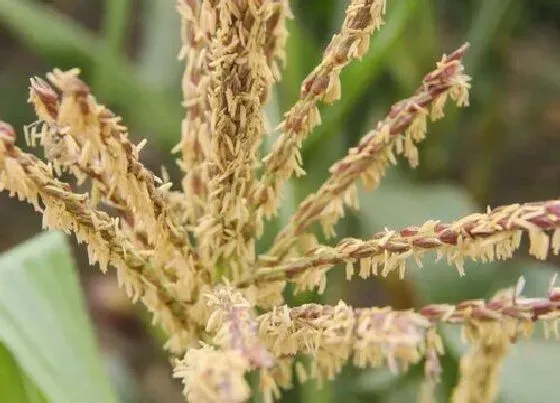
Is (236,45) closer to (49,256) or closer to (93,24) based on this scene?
(49,256)

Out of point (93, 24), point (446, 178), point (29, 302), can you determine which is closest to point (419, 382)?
point (446, 178)

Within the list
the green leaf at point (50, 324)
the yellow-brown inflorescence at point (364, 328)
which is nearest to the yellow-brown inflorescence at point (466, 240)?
the yellow-brown inflorescence at point (364, 328)

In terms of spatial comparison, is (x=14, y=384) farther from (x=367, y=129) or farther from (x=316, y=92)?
(x=367, y=129)

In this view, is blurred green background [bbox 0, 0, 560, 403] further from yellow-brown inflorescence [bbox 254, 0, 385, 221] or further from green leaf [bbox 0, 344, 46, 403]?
yellow-brown inflorescence [bbox 254, 0, 385, 221]

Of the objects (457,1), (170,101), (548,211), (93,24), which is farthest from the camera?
(93,24)

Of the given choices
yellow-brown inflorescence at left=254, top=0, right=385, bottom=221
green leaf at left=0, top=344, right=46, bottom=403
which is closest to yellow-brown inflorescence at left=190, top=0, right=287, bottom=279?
yellow-brown inflorescence at left=254, top=0, right=385, bottom=221
